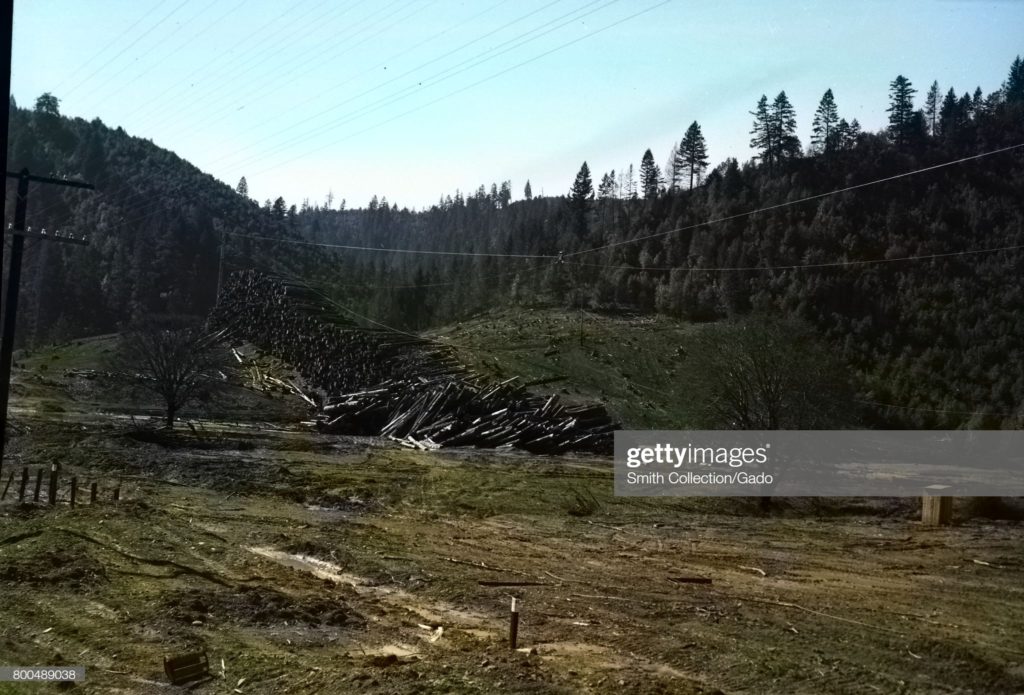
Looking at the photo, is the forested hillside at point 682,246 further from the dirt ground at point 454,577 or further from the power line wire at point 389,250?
the dirt ground at point 454,577

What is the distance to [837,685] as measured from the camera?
17.9 ft

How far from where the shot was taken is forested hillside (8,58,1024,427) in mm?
13125

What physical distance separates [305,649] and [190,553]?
321 cm

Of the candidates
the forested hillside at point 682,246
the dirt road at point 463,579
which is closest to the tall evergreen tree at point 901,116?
the forested hillside at point 682,246

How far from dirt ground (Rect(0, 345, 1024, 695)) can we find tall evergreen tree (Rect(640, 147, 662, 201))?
5741mm

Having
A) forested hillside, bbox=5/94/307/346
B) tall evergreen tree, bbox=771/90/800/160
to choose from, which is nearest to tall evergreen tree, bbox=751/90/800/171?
tall evergreen tree, bbox=771/90/800/160

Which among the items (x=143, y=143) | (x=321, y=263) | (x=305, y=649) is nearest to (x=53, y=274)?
(x=143, y=143)

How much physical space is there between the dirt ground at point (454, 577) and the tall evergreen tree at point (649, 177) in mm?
5741

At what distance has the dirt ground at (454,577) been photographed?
574 cm

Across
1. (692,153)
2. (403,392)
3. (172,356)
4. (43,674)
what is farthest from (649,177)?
(43,674)

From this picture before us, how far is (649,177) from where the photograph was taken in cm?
1560

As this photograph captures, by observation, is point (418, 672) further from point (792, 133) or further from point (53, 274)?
point (792, 133)

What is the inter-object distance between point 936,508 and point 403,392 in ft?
29.2

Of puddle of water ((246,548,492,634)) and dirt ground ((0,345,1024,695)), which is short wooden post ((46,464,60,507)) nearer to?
dirt ground ((0,345,1024,695))
